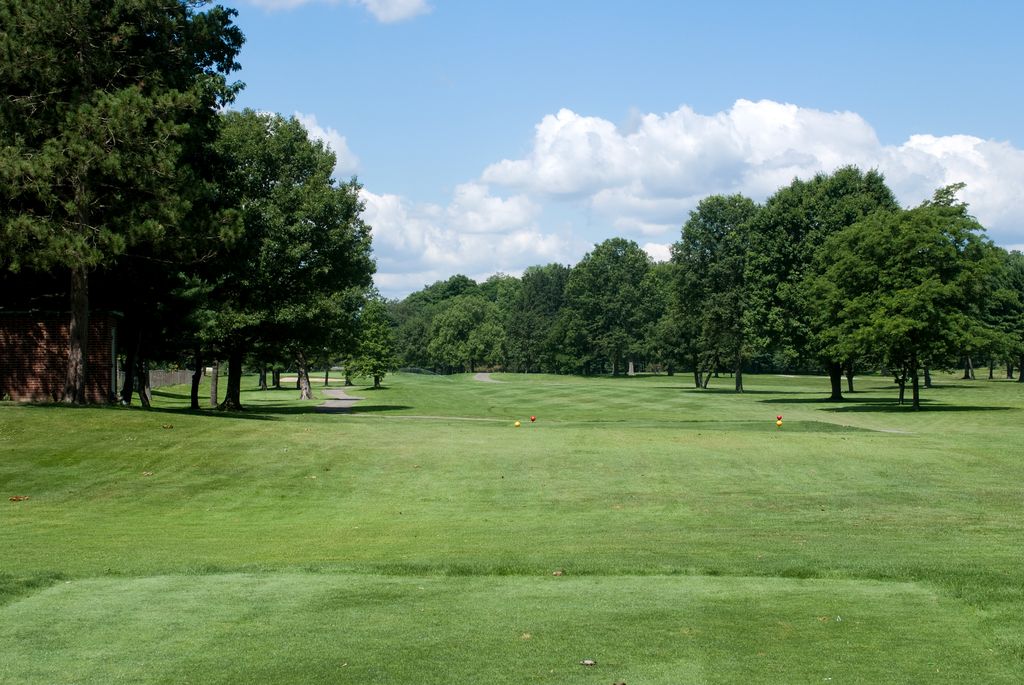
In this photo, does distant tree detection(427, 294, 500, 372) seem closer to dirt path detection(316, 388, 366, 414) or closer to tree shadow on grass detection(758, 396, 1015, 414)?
dirt path detection(316, 388, 366, 414)

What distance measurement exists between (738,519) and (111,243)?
18.6 m

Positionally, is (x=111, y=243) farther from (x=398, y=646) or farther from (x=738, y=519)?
(x=398, y=646)

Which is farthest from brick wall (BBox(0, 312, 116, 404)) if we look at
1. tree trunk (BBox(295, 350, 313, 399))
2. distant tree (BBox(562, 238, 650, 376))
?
distant tree (BBox(562, 238, 650, 376))

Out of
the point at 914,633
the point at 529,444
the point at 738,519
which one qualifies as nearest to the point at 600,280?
the point at 529,444

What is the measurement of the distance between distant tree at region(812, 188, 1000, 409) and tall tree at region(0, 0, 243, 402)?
115 ft

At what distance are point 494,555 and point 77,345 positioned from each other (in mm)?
21243

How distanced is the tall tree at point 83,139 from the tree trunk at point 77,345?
30 mm

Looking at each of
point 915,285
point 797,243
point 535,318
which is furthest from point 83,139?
point 535,318

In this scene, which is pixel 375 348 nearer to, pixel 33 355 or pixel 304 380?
pixel 304 380

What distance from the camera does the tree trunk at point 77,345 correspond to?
28891 mm

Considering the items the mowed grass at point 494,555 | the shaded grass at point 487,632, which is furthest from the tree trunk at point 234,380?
the shaded grass at point 487,632

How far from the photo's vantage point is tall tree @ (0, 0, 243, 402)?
87.4 ft

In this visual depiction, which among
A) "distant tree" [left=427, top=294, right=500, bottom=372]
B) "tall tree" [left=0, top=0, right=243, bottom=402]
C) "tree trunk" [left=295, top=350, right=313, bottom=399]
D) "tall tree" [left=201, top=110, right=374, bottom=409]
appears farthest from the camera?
"distant tree" [left=427, top=294, right=500, bottom=372]

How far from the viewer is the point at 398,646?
7242 mm
